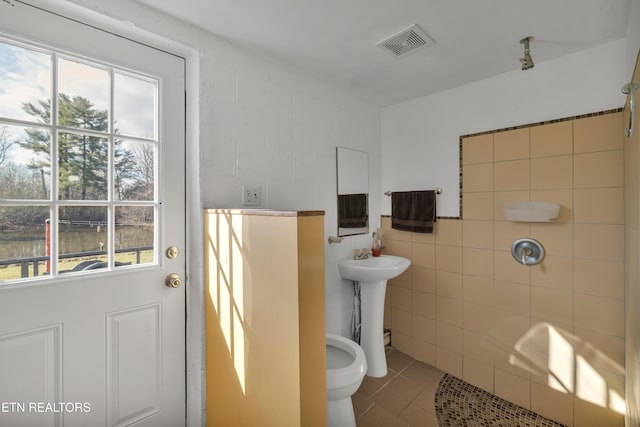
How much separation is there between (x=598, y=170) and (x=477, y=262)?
0.86m

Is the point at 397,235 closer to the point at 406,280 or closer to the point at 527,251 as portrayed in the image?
the point at 406,280

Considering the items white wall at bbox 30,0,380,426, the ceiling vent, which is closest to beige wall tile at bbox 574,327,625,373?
white wall at bbox 30,0,380,426

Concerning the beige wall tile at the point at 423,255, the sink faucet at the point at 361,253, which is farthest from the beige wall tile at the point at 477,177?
the sink faucet at the point at 361,253

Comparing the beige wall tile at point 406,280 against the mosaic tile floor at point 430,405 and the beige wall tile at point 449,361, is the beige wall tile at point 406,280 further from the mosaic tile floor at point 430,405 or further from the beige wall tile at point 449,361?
the mosaic tile floor at point 430,405

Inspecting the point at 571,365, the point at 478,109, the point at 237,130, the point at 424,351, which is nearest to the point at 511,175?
the point at 478,109

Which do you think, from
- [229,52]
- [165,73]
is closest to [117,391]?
[165,73]

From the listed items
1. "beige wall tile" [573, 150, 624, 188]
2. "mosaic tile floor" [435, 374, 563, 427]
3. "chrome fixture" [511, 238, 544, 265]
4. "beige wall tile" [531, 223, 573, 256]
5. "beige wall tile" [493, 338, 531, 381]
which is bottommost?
"mosaic tile floor" [435, 374, 563, 427]

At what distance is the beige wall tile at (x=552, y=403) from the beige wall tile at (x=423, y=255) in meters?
0.97

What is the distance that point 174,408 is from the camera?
1484 mm

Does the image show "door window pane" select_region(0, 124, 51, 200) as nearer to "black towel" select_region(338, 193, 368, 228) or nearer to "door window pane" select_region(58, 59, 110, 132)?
"door window pane" select_region(58, 59, 110, 132)

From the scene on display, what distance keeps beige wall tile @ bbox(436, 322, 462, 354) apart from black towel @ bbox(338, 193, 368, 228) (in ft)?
3.29

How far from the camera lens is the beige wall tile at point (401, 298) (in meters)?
2.45

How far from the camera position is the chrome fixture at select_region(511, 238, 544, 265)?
180 cm

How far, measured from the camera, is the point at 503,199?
193 centimetres
